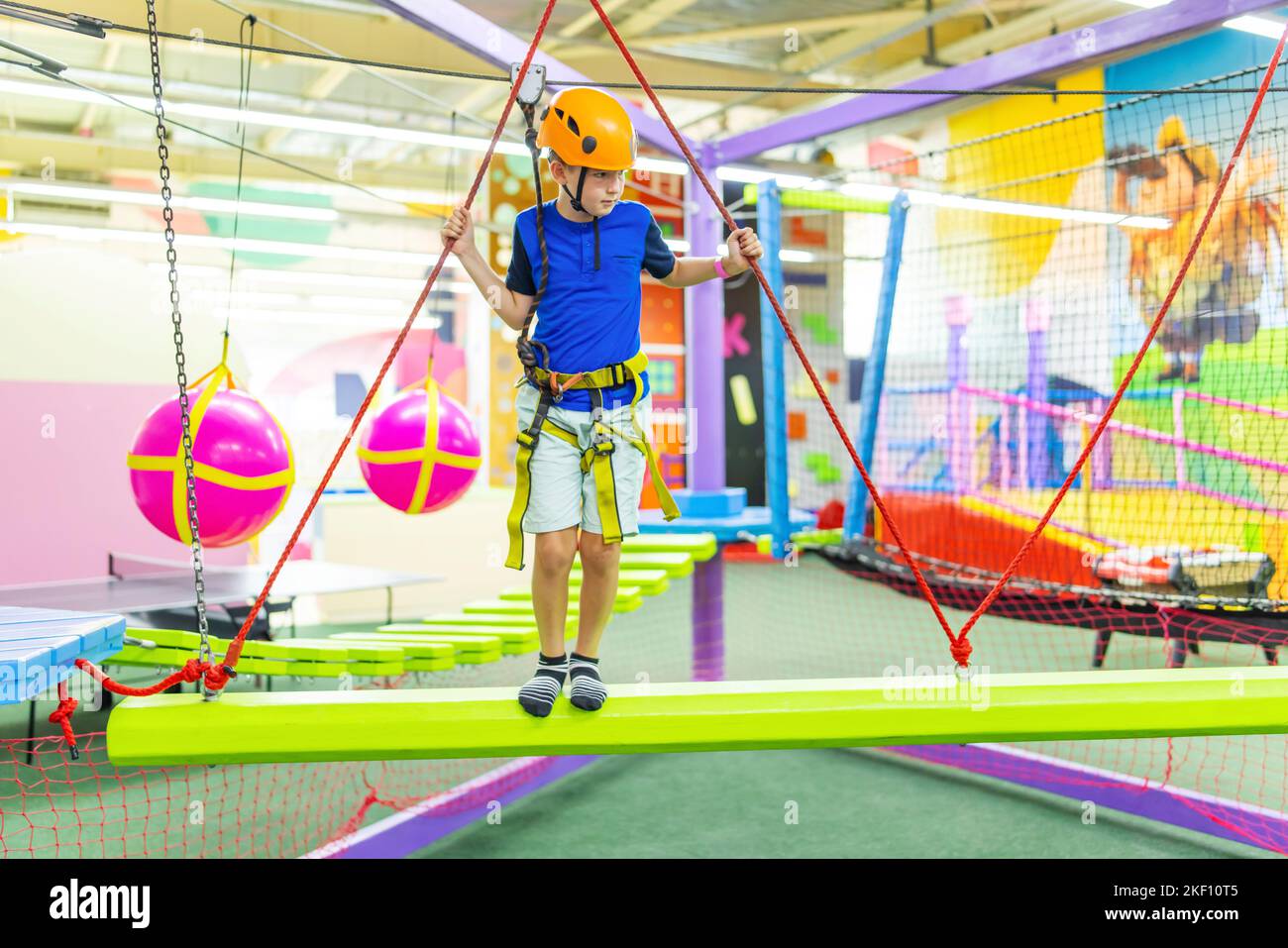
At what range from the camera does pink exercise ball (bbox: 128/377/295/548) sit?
2766mm

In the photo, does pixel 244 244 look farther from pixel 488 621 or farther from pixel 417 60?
pixel 488 621

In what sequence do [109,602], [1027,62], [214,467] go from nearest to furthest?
[214,467], [1027,62], [109,602]

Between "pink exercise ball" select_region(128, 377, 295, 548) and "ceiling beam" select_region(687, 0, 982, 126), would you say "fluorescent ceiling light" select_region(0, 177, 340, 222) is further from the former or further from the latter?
"pink exercise ball" select_region(128, 377, 295, 548)

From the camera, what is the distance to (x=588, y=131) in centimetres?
204

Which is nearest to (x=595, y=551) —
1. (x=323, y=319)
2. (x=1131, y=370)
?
(x=1131, y=370)

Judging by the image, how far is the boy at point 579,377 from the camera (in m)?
2.12

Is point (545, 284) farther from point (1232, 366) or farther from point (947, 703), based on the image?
point (1232, 366)

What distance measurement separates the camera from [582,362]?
7.14 feet

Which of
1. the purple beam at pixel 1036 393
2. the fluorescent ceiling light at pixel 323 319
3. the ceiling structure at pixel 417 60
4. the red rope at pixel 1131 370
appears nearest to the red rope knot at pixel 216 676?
the red rope at pixel 1131 370

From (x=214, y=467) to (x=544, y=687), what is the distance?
1.32 meters

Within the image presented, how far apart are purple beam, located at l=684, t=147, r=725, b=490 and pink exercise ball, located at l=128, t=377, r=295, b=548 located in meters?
2.28

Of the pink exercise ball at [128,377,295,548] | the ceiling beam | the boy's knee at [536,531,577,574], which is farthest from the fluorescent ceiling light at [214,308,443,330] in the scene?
the boy's knee at [536,531,577,574]

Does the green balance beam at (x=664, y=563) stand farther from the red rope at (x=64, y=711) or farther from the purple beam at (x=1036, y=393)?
the purple beam at (x=1036, y=393)
